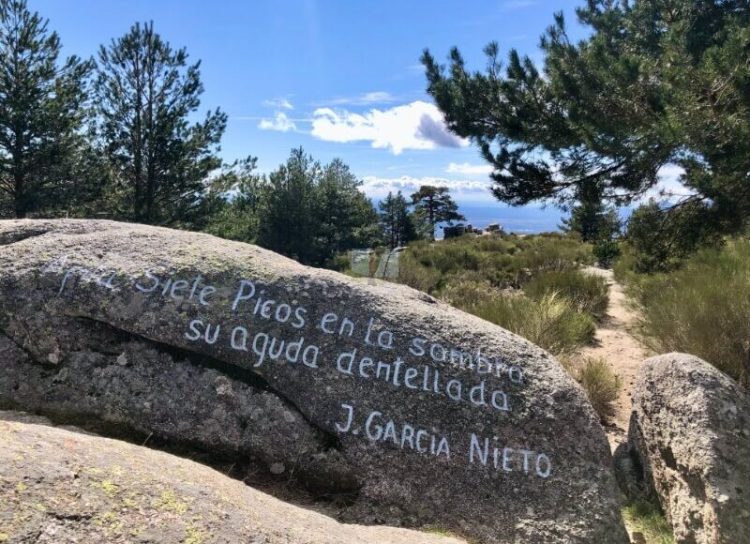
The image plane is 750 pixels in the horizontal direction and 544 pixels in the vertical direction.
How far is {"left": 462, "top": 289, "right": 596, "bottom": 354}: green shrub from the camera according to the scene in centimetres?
672

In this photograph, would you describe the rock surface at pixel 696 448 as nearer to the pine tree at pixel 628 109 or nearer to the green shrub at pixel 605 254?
the pine tree at pixel 628 109

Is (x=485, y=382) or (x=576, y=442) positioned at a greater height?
(x=485, y=382)

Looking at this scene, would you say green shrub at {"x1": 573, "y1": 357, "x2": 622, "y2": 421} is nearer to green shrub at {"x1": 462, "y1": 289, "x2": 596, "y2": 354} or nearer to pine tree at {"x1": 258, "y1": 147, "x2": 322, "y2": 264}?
green shrub at {"x1": 462, "y1": 289, "x2": 596, "y2": 354}

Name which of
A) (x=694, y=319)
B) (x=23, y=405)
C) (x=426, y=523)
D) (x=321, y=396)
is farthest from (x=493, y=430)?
(x=694, y=319)

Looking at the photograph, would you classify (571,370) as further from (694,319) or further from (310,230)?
(310,230)

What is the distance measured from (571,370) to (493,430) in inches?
130

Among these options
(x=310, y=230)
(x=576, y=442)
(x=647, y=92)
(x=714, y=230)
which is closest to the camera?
(x=576, y=442)

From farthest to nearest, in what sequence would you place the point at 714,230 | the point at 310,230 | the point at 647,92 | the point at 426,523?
the point at 310,230 → the point at 714,230 → the point at 647,92 → the point at 426,523

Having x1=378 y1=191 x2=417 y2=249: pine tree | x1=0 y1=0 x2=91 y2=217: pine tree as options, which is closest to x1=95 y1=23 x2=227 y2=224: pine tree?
x1=0 y1=0 x2=91 y2=217: pine tree

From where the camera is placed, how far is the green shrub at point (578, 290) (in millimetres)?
10066

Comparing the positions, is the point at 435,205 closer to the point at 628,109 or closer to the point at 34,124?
the point at 34,124

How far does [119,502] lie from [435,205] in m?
54.5

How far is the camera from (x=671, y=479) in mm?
3236

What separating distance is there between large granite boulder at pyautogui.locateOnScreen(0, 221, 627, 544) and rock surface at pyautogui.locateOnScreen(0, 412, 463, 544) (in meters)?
0.66
